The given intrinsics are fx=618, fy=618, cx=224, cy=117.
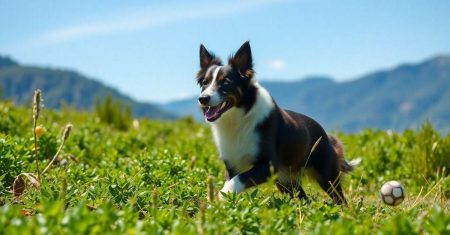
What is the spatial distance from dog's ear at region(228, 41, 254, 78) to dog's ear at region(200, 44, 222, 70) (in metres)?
0.32

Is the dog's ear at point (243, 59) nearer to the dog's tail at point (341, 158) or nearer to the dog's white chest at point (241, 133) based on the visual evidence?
the dog's white chest at point (241, 133)

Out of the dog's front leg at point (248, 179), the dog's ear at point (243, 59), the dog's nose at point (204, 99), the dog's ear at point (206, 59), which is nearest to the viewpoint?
the dog's front leg at point (248, 179)

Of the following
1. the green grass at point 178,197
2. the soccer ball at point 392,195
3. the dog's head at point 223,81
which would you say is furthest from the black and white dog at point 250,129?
the soccer ball at point 392,195

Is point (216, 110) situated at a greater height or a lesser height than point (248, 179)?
greater

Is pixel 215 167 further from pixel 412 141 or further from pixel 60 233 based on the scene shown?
pixel 60 233

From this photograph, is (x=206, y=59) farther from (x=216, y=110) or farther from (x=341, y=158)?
(x=341, y=158)

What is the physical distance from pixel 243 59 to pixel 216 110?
0.79 m

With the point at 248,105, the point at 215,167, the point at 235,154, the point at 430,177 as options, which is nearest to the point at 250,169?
the point at 235,154

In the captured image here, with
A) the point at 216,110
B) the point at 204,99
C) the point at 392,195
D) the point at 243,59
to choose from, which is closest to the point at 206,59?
the point at 243,59

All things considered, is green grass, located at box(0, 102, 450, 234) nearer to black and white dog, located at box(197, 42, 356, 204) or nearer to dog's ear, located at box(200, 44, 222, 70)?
black and white dog, located at box(197, 42, 356, 204)

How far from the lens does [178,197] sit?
5527mm

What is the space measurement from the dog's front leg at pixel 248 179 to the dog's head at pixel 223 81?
782 millimetres

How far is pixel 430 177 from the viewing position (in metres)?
9.28

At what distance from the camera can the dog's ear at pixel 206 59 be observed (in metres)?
7.47
